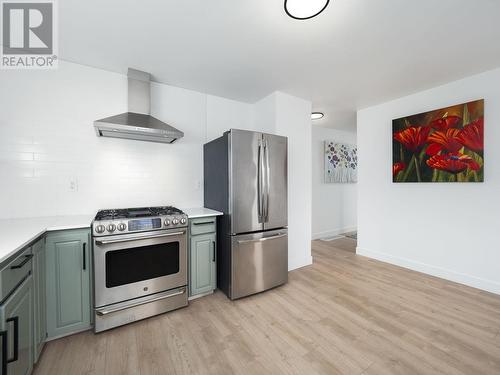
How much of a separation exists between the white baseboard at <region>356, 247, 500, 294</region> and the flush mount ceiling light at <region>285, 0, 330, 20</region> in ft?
11.3

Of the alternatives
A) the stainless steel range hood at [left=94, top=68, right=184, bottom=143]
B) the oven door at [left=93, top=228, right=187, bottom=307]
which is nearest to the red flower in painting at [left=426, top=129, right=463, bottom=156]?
the stainless steel range hood at [left=94, top=68, right=184, bottom=143]

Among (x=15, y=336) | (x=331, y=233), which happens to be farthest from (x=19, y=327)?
(x=331, y=233)

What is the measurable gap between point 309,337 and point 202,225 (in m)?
1.45

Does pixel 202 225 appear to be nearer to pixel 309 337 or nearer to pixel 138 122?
pixel 138 122

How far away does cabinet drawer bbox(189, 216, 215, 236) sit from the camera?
7.70 feet

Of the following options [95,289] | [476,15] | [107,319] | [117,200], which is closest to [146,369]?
[107,319]

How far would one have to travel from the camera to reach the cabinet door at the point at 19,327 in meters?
1.07

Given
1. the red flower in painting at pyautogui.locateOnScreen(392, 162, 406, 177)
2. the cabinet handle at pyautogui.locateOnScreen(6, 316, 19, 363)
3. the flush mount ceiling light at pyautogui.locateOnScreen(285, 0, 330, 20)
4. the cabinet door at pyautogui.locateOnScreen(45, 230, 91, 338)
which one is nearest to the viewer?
the cabinet handle at pyautogui.locateOnScreen(6, 316, 19, 363)

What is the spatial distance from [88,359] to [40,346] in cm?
36

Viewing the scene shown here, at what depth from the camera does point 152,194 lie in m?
2.70

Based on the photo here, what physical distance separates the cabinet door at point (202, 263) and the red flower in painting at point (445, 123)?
324 cm

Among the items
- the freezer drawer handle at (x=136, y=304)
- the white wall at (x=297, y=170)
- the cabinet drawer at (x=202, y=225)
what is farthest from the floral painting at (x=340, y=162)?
the freezer drawer handle at (x=136, y=304)

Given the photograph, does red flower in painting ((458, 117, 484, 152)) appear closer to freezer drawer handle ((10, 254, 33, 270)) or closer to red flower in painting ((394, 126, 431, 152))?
red flower in painting ((394, 126, 431, 152))

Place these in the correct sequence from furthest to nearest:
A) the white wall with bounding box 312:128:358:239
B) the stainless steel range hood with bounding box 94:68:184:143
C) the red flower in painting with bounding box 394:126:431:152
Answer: the white wall with bounding box 312:128:358:239
the red flower in painting with bounding box 394:126:431:152
the stainless steel range hood with bounding box 94:68:184:143
